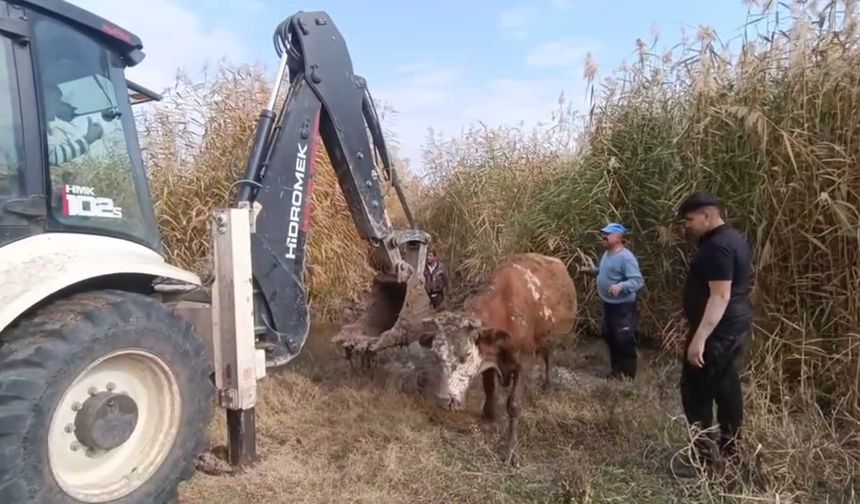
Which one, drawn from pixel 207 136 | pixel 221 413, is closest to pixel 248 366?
pixel 221 413

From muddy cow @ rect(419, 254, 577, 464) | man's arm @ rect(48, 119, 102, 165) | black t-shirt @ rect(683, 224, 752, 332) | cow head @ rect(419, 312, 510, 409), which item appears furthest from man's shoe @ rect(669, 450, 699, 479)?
man's arm @ rect(48, 119, 102, 165)

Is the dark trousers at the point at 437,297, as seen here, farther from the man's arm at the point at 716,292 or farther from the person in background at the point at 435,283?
the man's arm at the point at 716,292

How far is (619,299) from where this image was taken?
19.1 feet

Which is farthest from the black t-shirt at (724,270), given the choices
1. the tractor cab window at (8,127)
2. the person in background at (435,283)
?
the tractor cab window at (8,127)

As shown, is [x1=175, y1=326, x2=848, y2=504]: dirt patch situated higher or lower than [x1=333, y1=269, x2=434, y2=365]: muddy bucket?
lower

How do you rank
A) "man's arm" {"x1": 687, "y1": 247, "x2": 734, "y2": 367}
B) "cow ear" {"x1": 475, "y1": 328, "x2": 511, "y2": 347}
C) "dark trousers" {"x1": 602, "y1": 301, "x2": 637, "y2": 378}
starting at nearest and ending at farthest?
"man's arm" {"x1": 687, "y1": 247, "x2": 734, "y2": 367} < "cow ear" {"x1": 475, "y1": 328, "x2": 511, "y2": 347} < "dark trousers" {"x1": 602, "y1": 301, "x2": 637, "y2": 378}

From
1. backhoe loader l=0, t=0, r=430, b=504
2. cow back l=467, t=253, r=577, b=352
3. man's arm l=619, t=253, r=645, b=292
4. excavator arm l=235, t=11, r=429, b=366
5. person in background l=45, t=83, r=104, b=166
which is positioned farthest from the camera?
man's arm l=619, t=253, r=645, b=292

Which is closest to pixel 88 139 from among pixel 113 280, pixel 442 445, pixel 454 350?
pixel 113 280

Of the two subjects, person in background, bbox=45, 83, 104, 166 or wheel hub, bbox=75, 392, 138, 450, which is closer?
wheel hub, bbox=75, 392, 138, 450

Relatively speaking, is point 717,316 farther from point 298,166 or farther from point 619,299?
point 298,166

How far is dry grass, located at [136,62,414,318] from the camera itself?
762 cm

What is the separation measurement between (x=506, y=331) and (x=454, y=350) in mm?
603

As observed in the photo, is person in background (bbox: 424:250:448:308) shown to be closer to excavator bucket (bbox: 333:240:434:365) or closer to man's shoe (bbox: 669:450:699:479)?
excavator bucket (bbox: 333:240:434:365)

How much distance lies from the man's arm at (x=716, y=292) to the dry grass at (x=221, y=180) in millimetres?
4617
